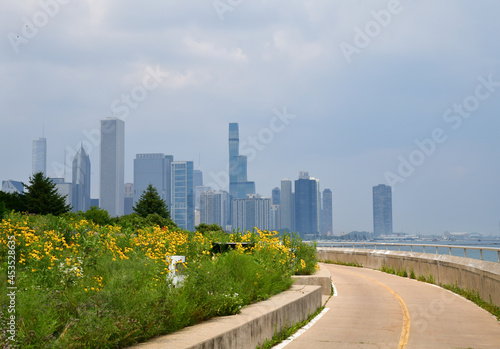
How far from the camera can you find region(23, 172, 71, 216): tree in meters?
64.6

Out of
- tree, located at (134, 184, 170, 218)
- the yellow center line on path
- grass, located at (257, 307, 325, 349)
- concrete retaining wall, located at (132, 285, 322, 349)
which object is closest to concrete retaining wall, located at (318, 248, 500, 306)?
the yellow center line on path

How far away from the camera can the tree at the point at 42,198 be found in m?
64.6

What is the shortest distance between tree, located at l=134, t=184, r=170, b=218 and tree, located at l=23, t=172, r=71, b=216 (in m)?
9.71

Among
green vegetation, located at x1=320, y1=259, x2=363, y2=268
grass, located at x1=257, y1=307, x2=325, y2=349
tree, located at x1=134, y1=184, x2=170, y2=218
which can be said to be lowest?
green vegetation, located at x1=320, y1=259, x2=363, y2=268

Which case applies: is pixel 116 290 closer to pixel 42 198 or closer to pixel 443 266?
pixel 443 266

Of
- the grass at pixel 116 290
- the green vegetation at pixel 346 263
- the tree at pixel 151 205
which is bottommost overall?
the green vegetation at pixel 346 263

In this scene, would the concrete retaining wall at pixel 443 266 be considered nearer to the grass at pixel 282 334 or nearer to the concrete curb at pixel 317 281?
the concrete curb at pixel 317 281

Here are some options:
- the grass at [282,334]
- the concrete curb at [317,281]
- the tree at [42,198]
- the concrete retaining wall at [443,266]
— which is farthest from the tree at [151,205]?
the grass at [282,334]

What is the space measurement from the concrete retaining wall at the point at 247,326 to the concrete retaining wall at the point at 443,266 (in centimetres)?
641

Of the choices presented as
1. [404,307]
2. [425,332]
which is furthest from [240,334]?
[404,307]

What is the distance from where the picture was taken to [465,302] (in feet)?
57.2

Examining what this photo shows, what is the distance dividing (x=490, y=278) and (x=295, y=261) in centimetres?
635

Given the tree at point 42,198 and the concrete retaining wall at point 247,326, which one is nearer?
the concrete retaining wall at point 247,326

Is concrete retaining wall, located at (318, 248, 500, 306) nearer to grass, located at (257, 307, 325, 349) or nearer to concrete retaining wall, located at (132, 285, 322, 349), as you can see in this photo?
concrete retaining wall, located at (132, 285, 322, 349)
